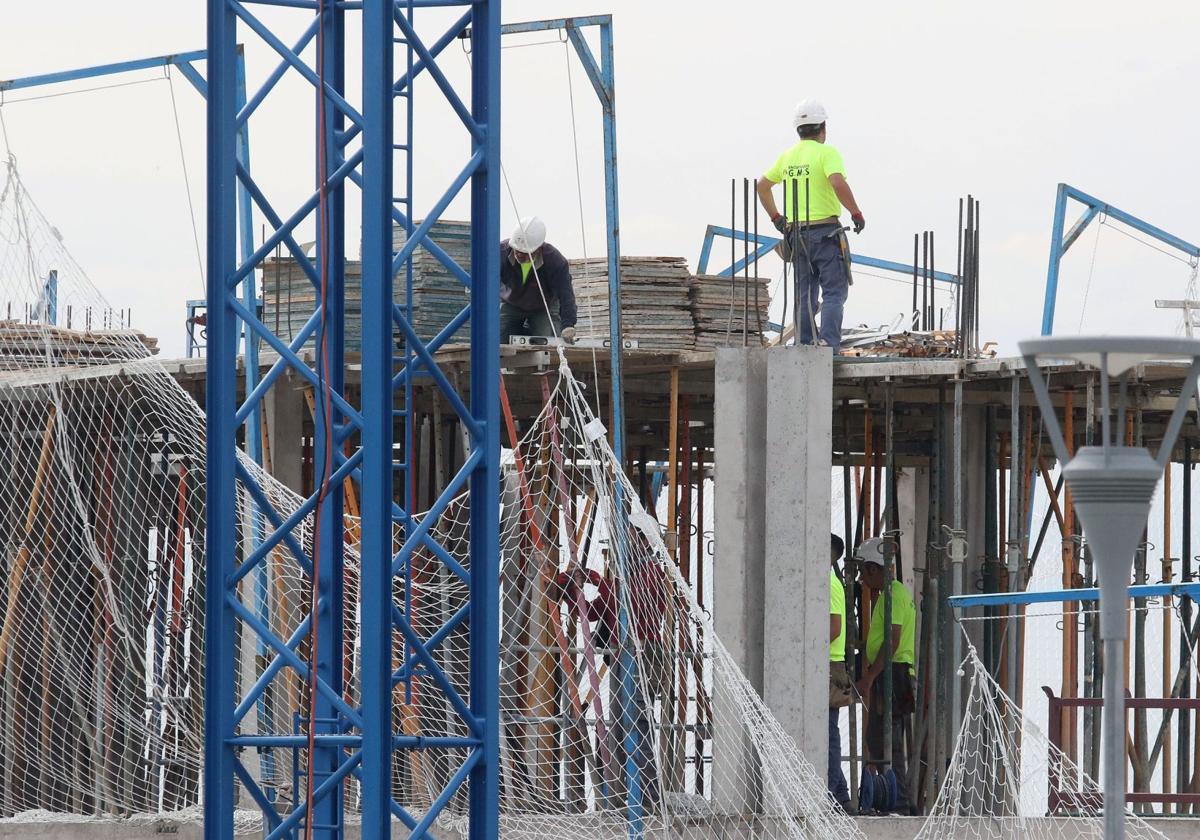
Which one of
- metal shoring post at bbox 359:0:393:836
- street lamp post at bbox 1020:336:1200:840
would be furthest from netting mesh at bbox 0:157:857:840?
street lamp post at bbox 1020:336:1200:840

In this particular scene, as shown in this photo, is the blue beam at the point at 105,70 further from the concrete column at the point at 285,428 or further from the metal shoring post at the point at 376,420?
the metal shoring post at the point at 376,420

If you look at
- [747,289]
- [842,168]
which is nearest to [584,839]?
[747,289]

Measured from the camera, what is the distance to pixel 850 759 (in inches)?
676

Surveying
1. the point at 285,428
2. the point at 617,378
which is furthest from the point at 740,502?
the point at 285,428

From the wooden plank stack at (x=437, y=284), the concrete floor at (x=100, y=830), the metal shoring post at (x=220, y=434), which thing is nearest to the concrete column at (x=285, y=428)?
the wooden plank stack at (x=437, y=284)

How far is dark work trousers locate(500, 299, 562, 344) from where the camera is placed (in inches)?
640

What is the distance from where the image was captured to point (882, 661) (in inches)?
667

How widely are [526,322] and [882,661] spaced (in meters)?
4.05

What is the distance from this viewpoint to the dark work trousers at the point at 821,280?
52.3ft

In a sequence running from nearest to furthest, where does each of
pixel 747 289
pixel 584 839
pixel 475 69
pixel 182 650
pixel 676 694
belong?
pixel 475 69 < pixel 584 839 < pixel 747 289 < pixel 676 694 < pixel 182 650

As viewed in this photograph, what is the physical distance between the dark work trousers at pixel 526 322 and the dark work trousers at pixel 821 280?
1.93m

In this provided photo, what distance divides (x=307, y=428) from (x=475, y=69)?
973cm

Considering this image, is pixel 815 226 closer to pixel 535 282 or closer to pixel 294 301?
pixel 535 282

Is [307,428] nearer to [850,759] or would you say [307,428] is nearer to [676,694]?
[676,694]
